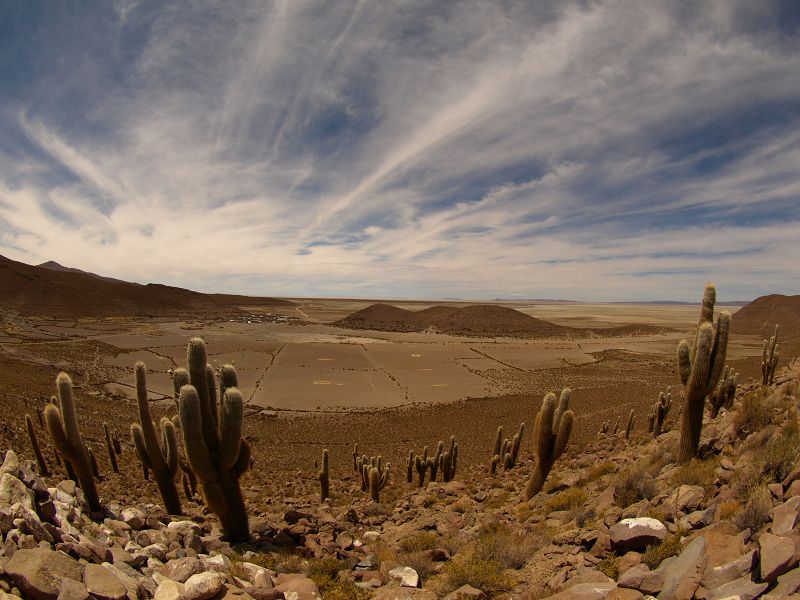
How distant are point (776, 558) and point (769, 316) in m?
106

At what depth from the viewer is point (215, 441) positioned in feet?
28.6

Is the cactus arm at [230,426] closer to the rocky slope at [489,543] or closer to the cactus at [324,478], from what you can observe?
the rocky slope at [489,543]

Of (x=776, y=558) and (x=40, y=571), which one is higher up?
(x=776, y=558)

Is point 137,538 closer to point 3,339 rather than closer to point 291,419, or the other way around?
point 291,419

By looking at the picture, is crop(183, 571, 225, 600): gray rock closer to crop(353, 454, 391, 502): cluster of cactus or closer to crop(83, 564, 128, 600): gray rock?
crop(83, 564, 128, 600): gray rock

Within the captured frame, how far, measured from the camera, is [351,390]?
113 ft

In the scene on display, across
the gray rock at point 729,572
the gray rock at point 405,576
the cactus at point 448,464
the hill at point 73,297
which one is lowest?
the cactus at point 448,464

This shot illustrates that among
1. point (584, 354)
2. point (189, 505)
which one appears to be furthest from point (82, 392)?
point (584, 354)

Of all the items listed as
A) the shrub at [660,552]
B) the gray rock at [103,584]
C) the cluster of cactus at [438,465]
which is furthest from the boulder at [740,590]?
the cluster of cactus at [438,465]

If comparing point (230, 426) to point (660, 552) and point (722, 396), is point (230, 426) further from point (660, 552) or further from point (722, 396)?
point (722, 396)

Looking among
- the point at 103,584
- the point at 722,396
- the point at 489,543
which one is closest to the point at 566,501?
the point at 489,543

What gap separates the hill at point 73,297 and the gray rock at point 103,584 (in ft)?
345

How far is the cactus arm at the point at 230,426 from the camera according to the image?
840 centimetres

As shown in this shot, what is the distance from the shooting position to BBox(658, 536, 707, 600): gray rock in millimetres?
4235
